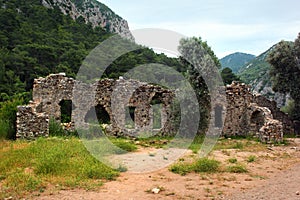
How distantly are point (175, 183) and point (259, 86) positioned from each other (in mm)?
41493

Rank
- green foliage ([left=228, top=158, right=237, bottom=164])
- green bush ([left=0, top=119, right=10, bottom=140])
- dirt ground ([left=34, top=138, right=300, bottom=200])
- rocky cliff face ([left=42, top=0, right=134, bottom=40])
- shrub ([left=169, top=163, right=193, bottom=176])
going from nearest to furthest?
dirt ground ([left=34, top=138, right=300, bottom=200])
shrub ([left=169, top=163, right=193, bottom=176])
green foliage ([left=228, top=158, right=237, bottom=164])
green bush ([left=0, top=119, right=10, bottom=140])
rocky cliff face ([left=42, top=0, right=134, bottom=40])

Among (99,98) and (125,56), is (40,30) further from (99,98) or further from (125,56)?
(99,98)

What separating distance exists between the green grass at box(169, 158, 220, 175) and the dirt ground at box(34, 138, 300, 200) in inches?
10.7

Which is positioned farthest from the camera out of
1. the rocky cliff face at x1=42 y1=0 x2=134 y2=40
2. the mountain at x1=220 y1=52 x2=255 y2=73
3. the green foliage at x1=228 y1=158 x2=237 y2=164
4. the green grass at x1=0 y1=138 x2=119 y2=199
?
the mountain at x1=220 y1=52 x2=255 y2=73

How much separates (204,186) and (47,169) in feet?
14.0

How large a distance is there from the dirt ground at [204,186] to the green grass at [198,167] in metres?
0.27

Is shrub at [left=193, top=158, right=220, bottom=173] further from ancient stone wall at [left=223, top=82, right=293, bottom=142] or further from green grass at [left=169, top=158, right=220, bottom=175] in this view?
ancient stone wall at [left=223, top=82, right=293, bottom=142]

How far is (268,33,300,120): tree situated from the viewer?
22.3 m

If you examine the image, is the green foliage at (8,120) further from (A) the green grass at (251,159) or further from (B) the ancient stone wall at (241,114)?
(B) the ancient stone wall at (241,114)

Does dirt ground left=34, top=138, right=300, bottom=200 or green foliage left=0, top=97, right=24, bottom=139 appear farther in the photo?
green foliage left=0, top=97, right=24, bottom=139

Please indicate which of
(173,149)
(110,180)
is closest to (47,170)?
(110,180)

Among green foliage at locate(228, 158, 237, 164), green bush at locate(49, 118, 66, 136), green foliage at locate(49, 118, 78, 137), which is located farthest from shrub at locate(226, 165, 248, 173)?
green bush at locate(49, 118, 66, 136)

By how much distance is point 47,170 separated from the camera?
9.17 metres

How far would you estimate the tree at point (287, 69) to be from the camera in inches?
878
